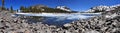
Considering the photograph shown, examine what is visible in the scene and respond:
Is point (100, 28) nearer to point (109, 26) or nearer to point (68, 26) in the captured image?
point (109, 26)

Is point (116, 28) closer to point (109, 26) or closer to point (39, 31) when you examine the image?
point (109, 26)

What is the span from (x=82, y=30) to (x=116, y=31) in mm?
1781

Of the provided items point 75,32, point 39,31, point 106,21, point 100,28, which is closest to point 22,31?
point 39,31

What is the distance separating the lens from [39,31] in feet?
42.8

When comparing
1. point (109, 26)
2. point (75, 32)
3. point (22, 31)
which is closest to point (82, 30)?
point (75, 32)

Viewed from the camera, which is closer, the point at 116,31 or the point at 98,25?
the point at 116,31

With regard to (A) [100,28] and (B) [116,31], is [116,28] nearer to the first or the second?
(B) [116,31]

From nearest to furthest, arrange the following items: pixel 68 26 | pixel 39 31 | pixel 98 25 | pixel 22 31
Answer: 1. pixel 22 31
2. pixel 39 31
3. pixel 98 25
4. pixel 68 26

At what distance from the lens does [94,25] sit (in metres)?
14.5

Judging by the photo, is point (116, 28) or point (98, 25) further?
point (98, 25)

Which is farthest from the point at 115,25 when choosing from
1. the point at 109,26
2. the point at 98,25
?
the point at 98,25

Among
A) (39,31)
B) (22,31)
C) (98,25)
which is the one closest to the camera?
(22,31)

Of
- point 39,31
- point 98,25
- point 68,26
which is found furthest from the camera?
point 68,26

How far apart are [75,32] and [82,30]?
0.42 meters
